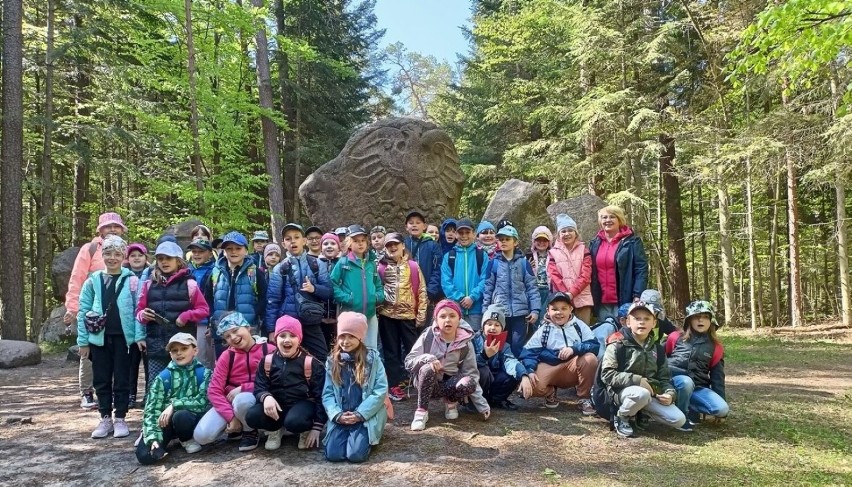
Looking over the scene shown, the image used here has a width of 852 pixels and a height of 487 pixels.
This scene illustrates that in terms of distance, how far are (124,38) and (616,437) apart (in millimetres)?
14388

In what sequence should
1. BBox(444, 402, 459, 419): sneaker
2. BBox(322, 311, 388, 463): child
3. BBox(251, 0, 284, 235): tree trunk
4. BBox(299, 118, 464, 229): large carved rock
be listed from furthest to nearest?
1. BBox(251, 0, 284, 235): tree trunk
2. BBox(299, 118, 464, 229): large carved rock
3. BBox(444, 402, 459, 419): sneaker
4. BBox(322, 311, 388, 463): child

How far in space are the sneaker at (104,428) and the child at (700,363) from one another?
456 cm

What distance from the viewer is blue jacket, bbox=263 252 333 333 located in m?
4.72

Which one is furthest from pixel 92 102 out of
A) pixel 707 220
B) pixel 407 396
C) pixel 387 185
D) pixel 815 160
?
pixel 707 220

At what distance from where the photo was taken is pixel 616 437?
3.95 metres

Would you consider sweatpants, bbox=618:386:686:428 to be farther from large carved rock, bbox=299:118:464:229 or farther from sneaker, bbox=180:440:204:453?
large carved rock, bbox=299:118:464:229

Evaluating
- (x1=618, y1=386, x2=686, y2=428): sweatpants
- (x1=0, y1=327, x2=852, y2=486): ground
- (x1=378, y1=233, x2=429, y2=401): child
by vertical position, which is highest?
(x1=378, y1=233, x2=429, y2=401): child

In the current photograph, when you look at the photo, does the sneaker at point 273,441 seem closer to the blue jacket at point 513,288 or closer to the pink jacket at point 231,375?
the pink jacket at point 231,375

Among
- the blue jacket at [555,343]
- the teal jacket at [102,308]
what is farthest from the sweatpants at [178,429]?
the blue jacket at [555,343]

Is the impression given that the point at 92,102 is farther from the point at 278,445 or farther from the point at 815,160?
the point at 815,160

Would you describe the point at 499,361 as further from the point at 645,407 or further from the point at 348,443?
the point at 348,443

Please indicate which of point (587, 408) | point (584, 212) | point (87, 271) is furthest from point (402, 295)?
point (584, 212)

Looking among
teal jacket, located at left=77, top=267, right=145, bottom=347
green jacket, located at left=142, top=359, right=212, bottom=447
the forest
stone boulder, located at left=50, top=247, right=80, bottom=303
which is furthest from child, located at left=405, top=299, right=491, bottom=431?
stone boulder, located at left=50, top=247, right=80, bottom=303

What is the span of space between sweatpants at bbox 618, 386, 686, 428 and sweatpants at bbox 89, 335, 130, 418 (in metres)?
3.95
